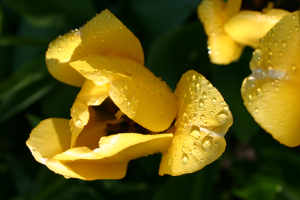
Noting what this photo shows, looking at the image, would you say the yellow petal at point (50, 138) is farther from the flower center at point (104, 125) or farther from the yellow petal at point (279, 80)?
the yellow petal at point (279, 80)

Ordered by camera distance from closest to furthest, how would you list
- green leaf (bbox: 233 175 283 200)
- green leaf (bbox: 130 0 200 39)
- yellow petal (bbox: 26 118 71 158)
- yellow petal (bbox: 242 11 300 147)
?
1. yellow petal (bbox: 242 11 300 147)
2. yellow petal (bbox: 26 118 71 158)
3. green leaf (bbox: 233 175 283 200)
4. green leaf (bbox: 130 0 200 39)

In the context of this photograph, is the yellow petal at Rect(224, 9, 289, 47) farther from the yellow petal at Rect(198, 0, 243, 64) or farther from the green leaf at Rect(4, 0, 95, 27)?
the green leaf at Rect(4, 0, 95, 27)

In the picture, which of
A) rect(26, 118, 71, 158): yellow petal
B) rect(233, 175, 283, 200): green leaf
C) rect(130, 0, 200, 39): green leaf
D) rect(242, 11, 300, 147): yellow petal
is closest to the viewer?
rect(242, 11, 300, 147): yellow petal

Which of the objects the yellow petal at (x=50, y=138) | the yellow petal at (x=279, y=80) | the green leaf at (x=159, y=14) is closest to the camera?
the yellow petal at (x=279, y=80)

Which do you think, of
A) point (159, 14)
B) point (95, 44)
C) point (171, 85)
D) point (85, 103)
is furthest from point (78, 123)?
point (159, 14)

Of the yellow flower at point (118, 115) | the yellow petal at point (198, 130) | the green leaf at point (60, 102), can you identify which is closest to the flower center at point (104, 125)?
the yellow flower at point (118, 115)

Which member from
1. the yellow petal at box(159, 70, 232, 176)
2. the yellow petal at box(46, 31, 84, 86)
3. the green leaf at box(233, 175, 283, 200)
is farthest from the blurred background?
the yellow petal at box(159, 70, 232, 176)

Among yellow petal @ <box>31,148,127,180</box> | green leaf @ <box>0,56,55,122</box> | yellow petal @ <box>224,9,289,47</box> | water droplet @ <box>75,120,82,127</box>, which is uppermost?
yellow petal @ <box>224,9,289,47</box>
